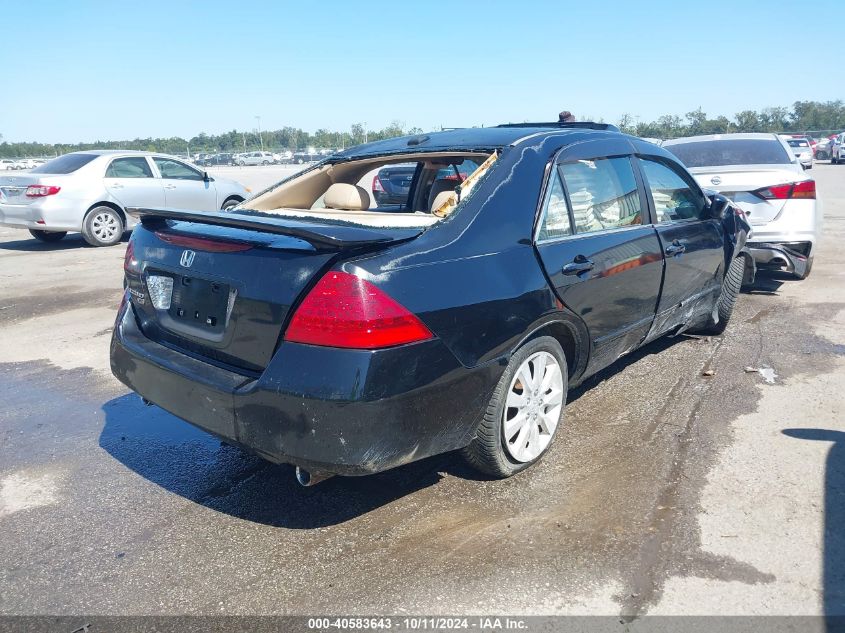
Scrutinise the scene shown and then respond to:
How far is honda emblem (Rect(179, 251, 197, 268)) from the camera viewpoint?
2.98m

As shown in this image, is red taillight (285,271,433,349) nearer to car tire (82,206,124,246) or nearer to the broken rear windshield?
the broken rear windshield

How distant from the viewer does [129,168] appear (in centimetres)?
1191

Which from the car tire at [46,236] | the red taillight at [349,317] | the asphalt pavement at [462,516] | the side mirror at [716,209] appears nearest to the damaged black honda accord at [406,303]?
the red taillight at [349,317]

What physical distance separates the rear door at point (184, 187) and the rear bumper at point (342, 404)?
1027 centimetres

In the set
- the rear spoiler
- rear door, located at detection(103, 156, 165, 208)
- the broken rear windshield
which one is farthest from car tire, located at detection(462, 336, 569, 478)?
rear door, located at detection(103, 156, 165, 208)

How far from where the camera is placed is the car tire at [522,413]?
122 inches

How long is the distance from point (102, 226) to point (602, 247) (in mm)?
10113

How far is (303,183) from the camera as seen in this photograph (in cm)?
423

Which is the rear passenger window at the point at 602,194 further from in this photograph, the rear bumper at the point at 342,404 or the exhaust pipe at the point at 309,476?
the exhaust pipe at the point at 309,476

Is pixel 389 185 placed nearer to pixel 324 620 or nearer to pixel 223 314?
pixel 223 314

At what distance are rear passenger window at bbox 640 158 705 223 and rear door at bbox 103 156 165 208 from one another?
9.58 m

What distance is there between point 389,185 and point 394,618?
7.10 meters

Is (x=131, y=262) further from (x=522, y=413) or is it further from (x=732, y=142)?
(x=732, y=142)

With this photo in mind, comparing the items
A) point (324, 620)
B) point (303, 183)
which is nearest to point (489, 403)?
point (324, 620)
